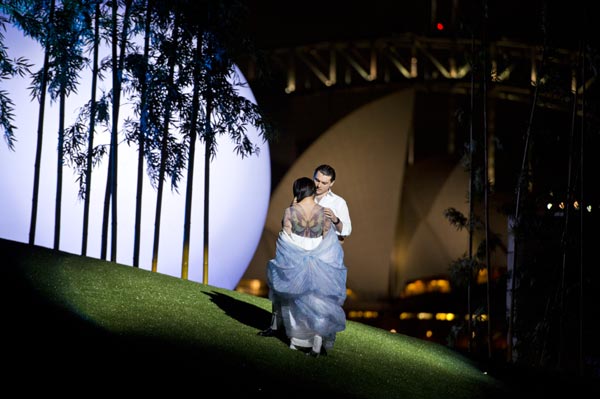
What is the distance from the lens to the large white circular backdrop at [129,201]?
41.6 ft

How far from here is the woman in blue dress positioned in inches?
298

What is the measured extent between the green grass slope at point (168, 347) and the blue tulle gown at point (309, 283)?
377 mm

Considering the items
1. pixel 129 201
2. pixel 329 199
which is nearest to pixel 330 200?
pixel 329 199

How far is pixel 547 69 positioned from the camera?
14844 mm

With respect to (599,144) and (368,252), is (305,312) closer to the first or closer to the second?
(599,144)

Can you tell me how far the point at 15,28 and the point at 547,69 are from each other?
27.9 feet

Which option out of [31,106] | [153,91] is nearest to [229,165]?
[153,91]

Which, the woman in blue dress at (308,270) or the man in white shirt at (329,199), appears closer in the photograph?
the woman in blue dress at (308,270)

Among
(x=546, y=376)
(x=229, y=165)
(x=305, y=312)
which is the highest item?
(x=229, y=165)

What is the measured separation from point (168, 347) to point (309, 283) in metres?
1.30

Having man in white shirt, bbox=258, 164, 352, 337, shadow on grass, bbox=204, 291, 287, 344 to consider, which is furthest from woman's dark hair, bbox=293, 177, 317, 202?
shadow on grass, bbox=204, 291, 287, 344

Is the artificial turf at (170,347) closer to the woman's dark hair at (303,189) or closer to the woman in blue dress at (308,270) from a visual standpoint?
the woman in blue dress at (308,270)

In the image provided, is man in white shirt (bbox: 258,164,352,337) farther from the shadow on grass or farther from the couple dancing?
the shadow on grass

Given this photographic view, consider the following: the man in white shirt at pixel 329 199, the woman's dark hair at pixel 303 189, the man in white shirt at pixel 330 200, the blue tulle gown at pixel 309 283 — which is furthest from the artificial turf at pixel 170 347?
the woman's dark hair at pixel 303 189
